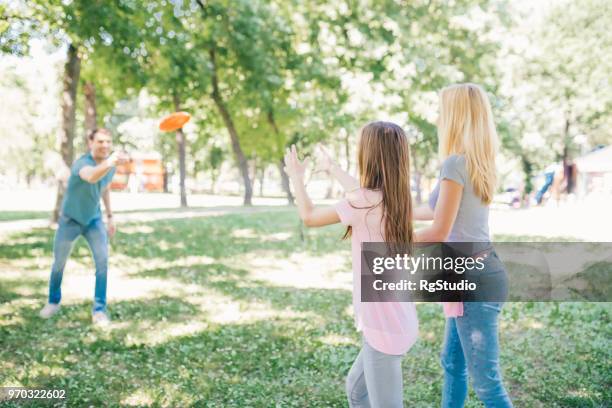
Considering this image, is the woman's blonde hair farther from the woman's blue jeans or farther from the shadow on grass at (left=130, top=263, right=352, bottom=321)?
the shadow on grass at (left=130, top=263, right=352, bottom=321)

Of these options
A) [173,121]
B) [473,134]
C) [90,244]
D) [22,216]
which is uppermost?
[173,121]

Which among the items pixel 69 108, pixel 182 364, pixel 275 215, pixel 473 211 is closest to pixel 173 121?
pixel 182 364

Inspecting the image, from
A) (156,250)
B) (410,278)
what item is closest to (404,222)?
(410,278)

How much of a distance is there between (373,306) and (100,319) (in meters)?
5.18

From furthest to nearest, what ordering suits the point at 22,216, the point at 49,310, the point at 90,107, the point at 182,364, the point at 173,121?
the point at 22,216, the point at 90,107, the point at 173,121, the point at 49,310, the point at 182,364

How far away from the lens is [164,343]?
255 inches

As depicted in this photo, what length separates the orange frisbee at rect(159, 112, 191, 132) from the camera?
873 cm

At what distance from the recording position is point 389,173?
319 cm

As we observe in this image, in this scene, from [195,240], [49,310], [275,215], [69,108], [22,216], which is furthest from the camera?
[275,215]

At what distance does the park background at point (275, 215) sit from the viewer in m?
5.61

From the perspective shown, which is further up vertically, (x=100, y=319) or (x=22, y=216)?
(x=22, y=216)

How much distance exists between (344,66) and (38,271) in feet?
54.8

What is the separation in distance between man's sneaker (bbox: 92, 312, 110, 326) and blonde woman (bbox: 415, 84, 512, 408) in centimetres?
514

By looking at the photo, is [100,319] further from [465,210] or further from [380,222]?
[465,210]
